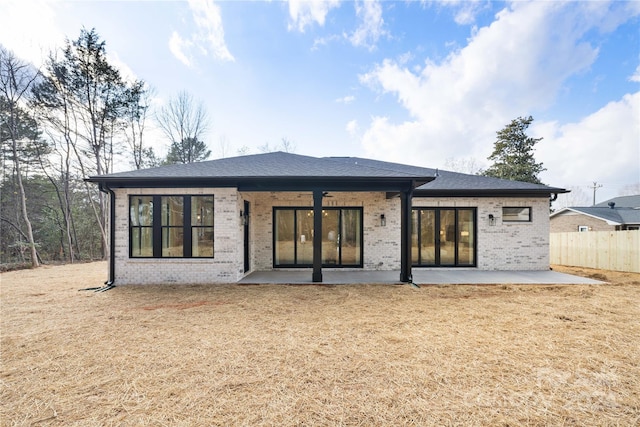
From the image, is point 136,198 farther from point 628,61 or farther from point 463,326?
point 628,61

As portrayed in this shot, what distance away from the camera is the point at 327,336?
3.96 meters

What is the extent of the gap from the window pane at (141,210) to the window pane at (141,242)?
7.7 inches

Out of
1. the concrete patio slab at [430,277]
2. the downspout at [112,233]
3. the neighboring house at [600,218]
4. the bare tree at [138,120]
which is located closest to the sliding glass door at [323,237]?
the concrete patio slab at [430,277]

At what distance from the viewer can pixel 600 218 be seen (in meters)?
17.6

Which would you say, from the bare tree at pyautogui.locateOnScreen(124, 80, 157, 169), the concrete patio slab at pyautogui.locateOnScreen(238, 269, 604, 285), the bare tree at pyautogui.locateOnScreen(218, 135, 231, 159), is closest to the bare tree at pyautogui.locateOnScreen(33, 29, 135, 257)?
the bare tree at pyautogui.locateOnScreen(124, 80, 157, 169)

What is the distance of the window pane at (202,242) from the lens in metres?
7.60

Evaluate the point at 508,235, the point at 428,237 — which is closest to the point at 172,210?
the point at 428,237

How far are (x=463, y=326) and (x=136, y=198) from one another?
27.6 feet

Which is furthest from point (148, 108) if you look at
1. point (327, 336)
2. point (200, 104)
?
point (327, 336)

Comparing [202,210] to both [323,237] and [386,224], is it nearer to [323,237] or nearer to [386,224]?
[323,237]

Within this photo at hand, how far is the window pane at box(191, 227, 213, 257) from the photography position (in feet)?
24.9

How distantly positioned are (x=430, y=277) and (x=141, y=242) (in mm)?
8402

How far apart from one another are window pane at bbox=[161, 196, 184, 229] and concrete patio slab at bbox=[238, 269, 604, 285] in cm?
251

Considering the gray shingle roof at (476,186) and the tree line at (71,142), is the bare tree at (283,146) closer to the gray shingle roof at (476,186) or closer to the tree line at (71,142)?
the tree line at (71,142)
